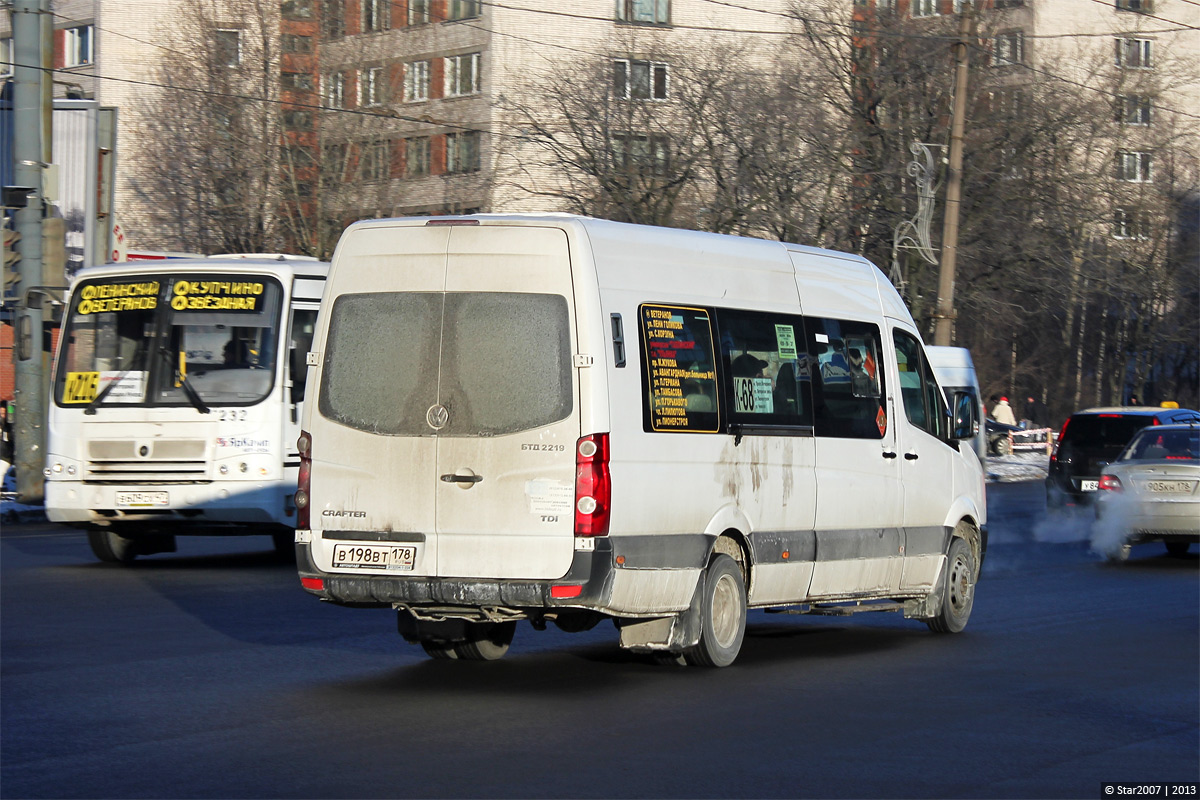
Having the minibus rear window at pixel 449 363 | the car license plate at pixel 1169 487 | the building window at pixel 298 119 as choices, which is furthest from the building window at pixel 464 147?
the minibus rear window at pixel 449 363

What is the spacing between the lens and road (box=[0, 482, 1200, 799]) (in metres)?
6.65

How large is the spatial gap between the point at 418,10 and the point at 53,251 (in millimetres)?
41950

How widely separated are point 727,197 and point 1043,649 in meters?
28.9

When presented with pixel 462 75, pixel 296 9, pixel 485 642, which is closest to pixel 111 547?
pixel 485 642

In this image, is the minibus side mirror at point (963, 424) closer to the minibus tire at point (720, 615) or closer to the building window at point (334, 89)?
the minibus tire at point (720, 615)

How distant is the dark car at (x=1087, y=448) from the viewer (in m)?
23.5

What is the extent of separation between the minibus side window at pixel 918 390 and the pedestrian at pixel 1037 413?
159ft

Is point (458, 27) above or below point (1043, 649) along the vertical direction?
above

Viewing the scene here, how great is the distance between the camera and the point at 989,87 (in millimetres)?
41938

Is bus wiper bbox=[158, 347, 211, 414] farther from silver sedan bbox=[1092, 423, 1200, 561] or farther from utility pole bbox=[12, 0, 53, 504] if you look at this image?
silver sedan bbox=[1092, 423, 1200, 561]

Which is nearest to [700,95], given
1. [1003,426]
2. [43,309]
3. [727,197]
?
[727,197]

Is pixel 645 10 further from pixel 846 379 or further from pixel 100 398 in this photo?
pixel 846 379

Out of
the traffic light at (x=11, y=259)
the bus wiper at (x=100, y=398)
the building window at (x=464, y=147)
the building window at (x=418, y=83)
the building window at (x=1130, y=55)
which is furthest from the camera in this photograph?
the building window at (x=464, y=147)

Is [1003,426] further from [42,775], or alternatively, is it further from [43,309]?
[42,775]
